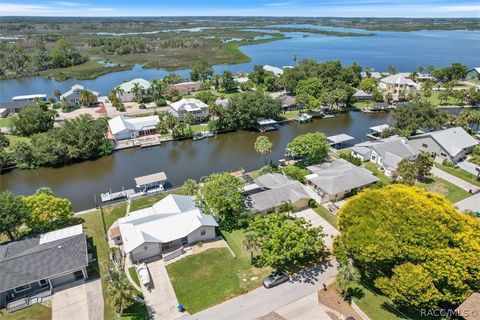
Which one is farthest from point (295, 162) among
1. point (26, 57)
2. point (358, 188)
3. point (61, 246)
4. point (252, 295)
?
point (26, 57)

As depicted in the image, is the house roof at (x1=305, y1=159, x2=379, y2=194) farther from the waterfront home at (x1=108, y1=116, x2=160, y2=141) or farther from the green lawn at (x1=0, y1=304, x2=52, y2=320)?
the waterfront home at (x1=108, y1=116, x2=160, y2=141)

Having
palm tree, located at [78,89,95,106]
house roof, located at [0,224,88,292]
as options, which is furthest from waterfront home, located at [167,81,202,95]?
house roof, located at [0,224,88,292]

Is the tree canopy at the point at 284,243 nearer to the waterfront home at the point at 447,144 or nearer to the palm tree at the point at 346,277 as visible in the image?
the palm tree at the point at 346,277

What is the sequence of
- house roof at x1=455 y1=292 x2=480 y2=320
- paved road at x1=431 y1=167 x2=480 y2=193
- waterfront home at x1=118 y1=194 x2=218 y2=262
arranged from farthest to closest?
1. paved road at x1=431 y1=167 x2=480 y2=193
2. waterfront home at x1=118 y1=194 x2=218 y2=262
3. house roof at x1=455 y1=292 x2=480 y2=320

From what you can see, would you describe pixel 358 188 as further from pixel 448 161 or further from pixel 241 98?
pixel 241 98

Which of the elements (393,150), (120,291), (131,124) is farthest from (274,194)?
(131,124)

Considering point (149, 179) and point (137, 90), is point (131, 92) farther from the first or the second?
point (149, 179)
